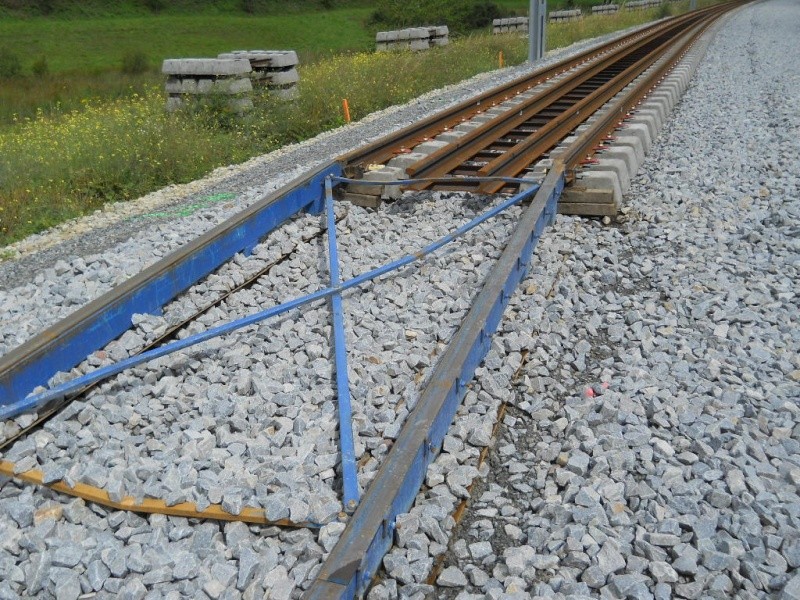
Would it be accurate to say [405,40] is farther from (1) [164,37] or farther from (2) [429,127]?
(1) [164,37]

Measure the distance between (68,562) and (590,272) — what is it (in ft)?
12.5

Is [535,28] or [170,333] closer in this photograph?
[170,333]

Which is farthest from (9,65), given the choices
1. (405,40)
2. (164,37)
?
(405,40)

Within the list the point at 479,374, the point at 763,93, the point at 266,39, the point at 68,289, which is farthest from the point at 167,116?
the point at 266,39

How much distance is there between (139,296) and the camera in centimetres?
452

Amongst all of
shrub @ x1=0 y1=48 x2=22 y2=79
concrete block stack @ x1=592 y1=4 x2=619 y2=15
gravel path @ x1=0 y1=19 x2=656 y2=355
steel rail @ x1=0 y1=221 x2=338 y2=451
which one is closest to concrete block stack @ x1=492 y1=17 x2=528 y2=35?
concrete block stack @ x1=592 y1=4 x2=619 y2=15

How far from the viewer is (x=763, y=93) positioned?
12094 millimetres

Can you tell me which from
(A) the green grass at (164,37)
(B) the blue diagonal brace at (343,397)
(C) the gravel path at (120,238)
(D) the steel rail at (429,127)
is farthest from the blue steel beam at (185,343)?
(A) the green grass at (164,37)

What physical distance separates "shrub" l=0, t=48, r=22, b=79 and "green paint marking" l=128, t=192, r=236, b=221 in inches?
1036

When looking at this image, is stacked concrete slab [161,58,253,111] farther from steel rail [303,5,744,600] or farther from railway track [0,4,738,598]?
steel rail [303,5,744,600]

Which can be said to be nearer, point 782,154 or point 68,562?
point 68,562

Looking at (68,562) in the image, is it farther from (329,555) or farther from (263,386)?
(263,386)

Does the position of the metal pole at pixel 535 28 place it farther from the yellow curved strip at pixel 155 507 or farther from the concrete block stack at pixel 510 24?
the yellow curved strip at pixel 155 507

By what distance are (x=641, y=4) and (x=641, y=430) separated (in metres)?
49.2
